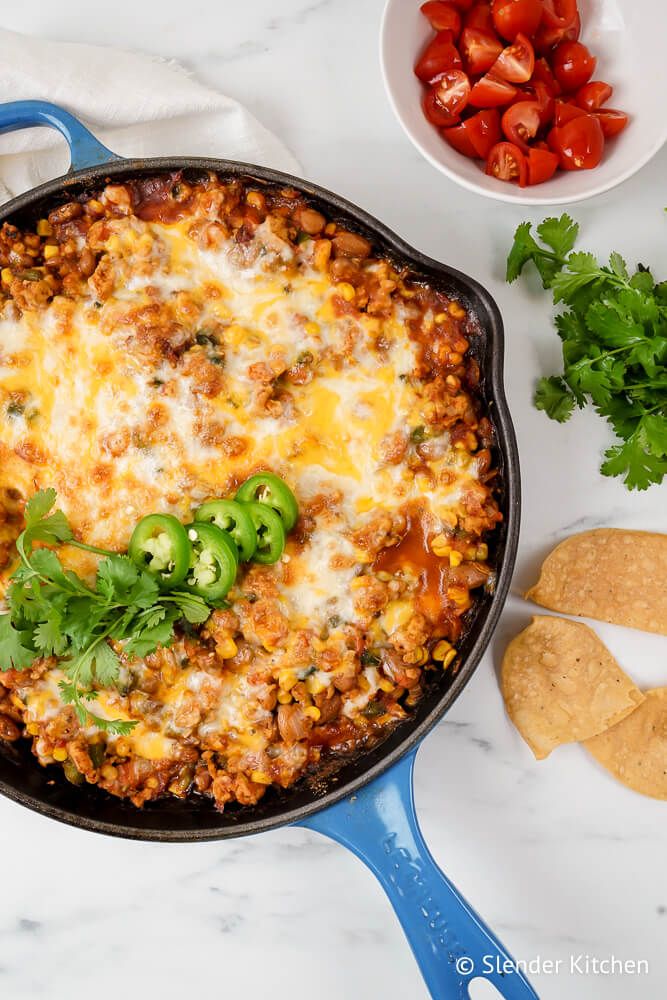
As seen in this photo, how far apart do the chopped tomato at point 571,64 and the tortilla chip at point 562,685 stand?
197 centimetres

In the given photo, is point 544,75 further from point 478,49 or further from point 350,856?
point 350,856

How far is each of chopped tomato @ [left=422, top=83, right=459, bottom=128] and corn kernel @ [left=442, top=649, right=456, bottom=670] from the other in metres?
1.89

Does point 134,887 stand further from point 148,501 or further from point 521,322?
point 521,322

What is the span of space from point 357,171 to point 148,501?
5.28 feet

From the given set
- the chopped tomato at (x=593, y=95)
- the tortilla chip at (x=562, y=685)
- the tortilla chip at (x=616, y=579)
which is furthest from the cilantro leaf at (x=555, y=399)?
the chopped tomato at (x=593, y=95)

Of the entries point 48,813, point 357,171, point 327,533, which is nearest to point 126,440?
point 327,533

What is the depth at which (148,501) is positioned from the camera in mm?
2797

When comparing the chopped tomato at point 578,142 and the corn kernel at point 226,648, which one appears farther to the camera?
the chopped tomato at point 578,142

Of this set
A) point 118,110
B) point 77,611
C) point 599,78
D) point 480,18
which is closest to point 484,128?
point 480,18

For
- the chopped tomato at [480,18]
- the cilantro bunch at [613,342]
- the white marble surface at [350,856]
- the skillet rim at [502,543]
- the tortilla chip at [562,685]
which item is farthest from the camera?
the white marble surface at [350,856]

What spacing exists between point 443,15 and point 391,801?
8.96 feet

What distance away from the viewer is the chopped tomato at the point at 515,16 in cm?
315

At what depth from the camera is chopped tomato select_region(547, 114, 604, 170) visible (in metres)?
3.20

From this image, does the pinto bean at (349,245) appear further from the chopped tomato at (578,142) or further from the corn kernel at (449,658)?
the corn kernel at (449,658)
